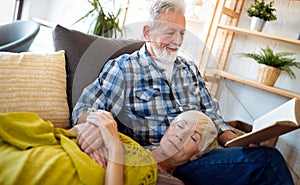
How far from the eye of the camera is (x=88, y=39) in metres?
1.31

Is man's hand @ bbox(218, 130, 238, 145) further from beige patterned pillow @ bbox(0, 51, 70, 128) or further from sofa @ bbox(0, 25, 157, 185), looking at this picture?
beige patterned pillow @ bbox(0, 51, 70, 128)

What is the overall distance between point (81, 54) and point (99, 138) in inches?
19.0

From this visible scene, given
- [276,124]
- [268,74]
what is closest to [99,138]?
[276,124]

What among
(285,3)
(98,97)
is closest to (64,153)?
(98,97)

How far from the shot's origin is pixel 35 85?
105cm

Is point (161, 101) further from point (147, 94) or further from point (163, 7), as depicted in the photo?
point (163, 7)

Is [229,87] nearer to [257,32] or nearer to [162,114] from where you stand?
[257,32]

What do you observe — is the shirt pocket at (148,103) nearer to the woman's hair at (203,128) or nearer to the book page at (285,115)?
the woman's hair at (203,128)

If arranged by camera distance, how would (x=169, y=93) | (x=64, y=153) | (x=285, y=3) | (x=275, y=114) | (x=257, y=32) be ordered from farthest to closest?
(x=285, y=3)
(x=257, y=32)
(x=169, y=93)
(x=275, y=114)
(x=64, y=153)

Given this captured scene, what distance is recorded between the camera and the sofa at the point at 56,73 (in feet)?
3.30

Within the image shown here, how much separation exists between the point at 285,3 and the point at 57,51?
5.03ft

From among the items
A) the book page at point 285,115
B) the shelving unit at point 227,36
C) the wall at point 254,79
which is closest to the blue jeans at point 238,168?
the book page at point 285,115

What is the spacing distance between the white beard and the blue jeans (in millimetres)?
378

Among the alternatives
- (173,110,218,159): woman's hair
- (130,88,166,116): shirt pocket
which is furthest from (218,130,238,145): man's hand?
(130,88,166,116): shirt pocket
